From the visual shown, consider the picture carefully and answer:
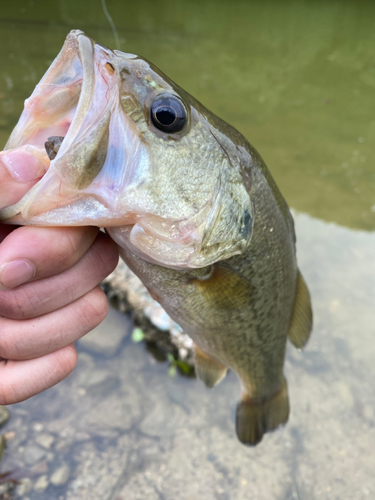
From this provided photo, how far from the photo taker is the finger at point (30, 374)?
3.11 ft

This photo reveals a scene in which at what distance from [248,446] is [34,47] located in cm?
765

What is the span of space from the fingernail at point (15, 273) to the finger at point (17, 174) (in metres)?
0.14

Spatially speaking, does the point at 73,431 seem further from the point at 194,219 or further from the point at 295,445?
the point at 194,219

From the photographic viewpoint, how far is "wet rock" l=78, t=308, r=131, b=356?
2.17 meters

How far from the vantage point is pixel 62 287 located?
928mm

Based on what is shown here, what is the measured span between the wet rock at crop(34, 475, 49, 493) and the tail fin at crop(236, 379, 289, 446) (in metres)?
0.99

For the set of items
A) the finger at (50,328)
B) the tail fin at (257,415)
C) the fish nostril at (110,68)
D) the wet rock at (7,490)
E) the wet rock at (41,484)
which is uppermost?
the fish nostril at (110,68)

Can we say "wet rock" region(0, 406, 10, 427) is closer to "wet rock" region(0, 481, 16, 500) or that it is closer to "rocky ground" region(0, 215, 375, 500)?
"rocky ground" region(0, 215, 375, 500)

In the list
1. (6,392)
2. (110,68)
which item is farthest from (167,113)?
(6,392)

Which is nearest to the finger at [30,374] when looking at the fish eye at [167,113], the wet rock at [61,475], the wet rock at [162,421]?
the fish eye at [167,113]

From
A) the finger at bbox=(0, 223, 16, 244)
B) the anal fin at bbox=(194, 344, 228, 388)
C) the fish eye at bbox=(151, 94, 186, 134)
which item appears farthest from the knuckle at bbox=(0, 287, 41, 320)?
the anal fin at bbox=(194, 344, 228, 388)

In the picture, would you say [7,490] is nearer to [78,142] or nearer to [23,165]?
[23,165]

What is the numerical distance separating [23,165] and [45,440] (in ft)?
5.32

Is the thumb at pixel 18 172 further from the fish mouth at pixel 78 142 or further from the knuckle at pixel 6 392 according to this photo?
the knuckle at pixel 6 392
